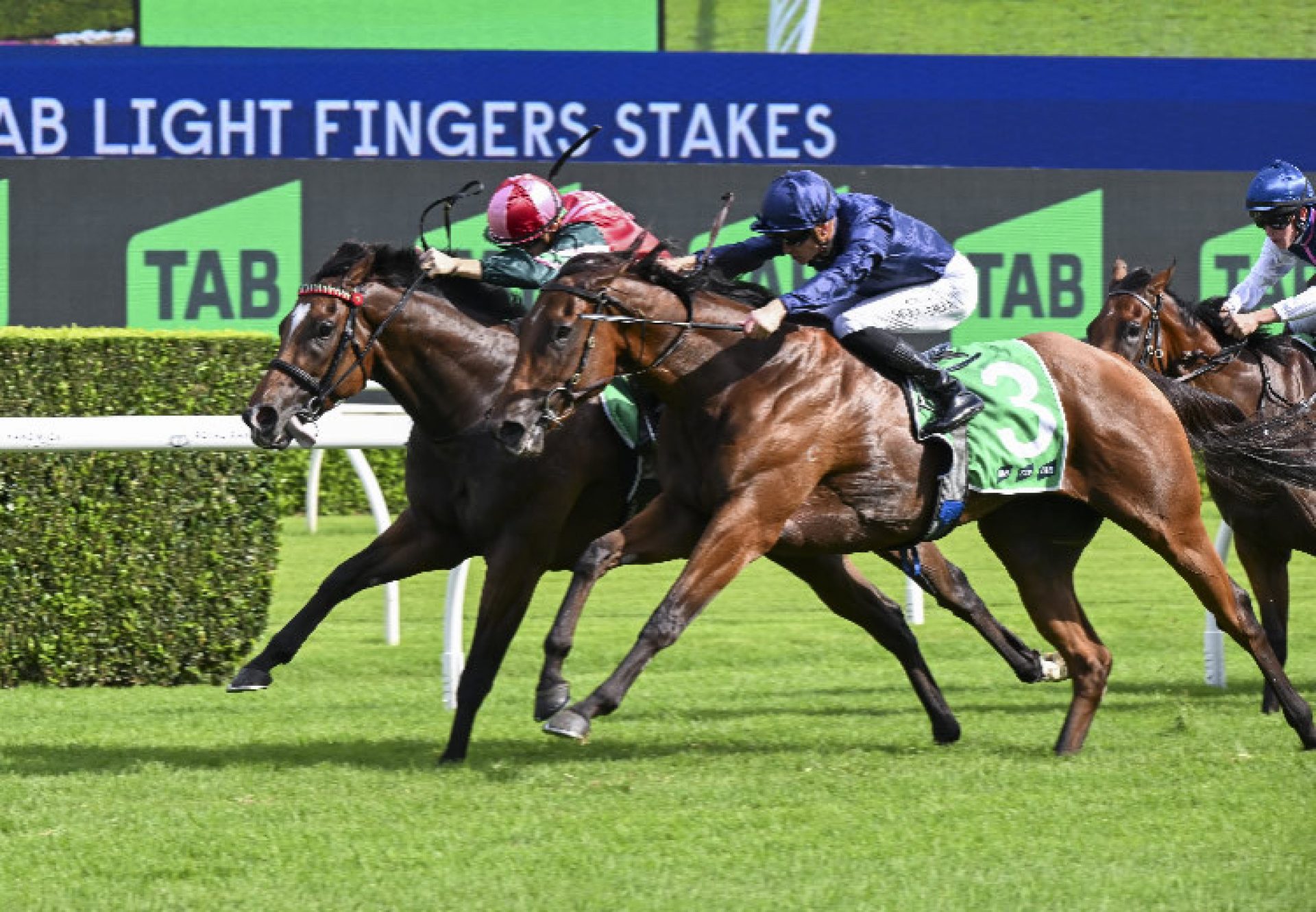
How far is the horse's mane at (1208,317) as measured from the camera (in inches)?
267

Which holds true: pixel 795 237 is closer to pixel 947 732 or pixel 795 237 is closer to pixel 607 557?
pixel 607 557

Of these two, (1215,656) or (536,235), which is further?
(1215,656)

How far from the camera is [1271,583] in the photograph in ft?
22.1

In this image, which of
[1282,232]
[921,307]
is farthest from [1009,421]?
[1282,232]

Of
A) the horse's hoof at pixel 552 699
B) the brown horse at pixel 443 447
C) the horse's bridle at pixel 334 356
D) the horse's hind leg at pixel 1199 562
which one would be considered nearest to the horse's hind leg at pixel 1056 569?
the horse's hind leg at pixel 1199 562

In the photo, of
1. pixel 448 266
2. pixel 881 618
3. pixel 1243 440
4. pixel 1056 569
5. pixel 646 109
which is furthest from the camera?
pixel 646 109

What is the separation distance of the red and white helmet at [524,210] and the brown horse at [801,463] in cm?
58

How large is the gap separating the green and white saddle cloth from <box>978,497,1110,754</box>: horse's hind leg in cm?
23

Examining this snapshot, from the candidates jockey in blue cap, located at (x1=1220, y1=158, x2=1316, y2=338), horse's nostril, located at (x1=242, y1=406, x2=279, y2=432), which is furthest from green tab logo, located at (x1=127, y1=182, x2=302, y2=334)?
horse's nostril, located at (x1=242, y1=406, x2=279, y2=432)

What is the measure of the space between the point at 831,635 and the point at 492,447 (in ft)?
10.7

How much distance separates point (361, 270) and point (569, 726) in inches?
59.2

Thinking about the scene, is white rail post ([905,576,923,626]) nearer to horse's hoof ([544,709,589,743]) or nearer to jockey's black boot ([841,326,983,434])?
jockey's black boot ([841,326,983,434])

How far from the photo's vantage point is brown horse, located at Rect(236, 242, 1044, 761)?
539 centimetres

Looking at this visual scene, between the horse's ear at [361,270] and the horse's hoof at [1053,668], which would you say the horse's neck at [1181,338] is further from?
the horse's ear at [361,270]
